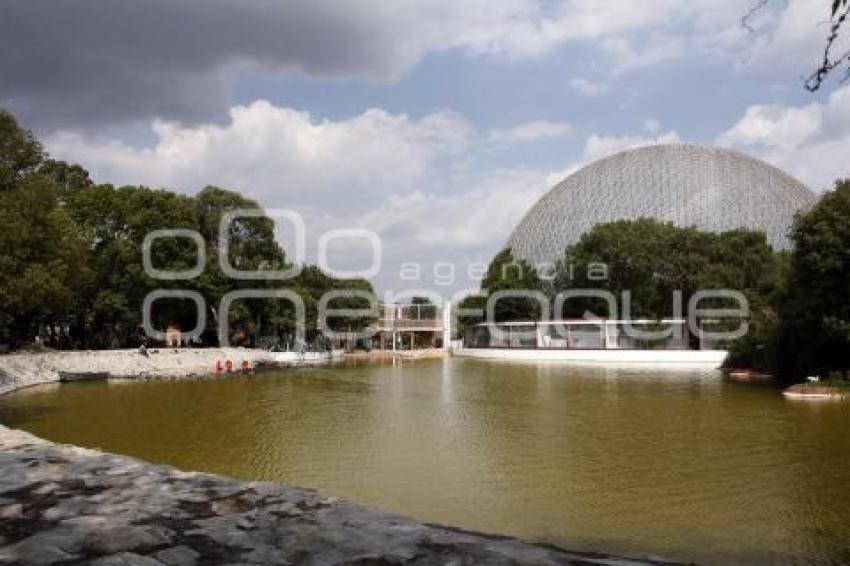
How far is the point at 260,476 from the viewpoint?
1708 cm

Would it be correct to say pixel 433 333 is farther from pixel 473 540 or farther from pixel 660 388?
pixel 473 540

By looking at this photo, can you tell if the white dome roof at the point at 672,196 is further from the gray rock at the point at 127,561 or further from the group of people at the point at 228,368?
the gray rock at the point at 127,561

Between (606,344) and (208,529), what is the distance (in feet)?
238

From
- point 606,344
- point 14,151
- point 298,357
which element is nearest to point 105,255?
point 298,357

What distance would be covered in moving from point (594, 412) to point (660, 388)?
41.1ft

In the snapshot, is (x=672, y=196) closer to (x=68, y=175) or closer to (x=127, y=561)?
(x=68, y=175)

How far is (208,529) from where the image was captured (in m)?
8.59

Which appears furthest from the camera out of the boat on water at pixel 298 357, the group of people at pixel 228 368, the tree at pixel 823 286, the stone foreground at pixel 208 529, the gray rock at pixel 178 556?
the boat on water at pixel 298 357

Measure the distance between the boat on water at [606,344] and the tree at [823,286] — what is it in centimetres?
1962

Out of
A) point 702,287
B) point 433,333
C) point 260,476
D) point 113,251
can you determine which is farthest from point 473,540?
point 433,333

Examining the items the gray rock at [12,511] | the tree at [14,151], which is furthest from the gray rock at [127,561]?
the tree at [14,151]

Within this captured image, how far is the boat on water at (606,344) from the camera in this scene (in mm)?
66688

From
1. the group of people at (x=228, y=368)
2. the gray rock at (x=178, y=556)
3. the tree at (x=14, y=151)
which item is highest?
the tree at (x=14, y=151)

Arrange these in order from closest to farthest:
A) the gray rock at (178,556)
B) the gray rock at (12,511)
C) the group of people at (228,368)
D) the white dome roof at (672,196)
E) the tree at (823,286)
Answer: the gray rock at (178,556), the gray rock at (12,511), the tree at (823,286), the group of people at (228,368), the white dome roof at (672,196)
